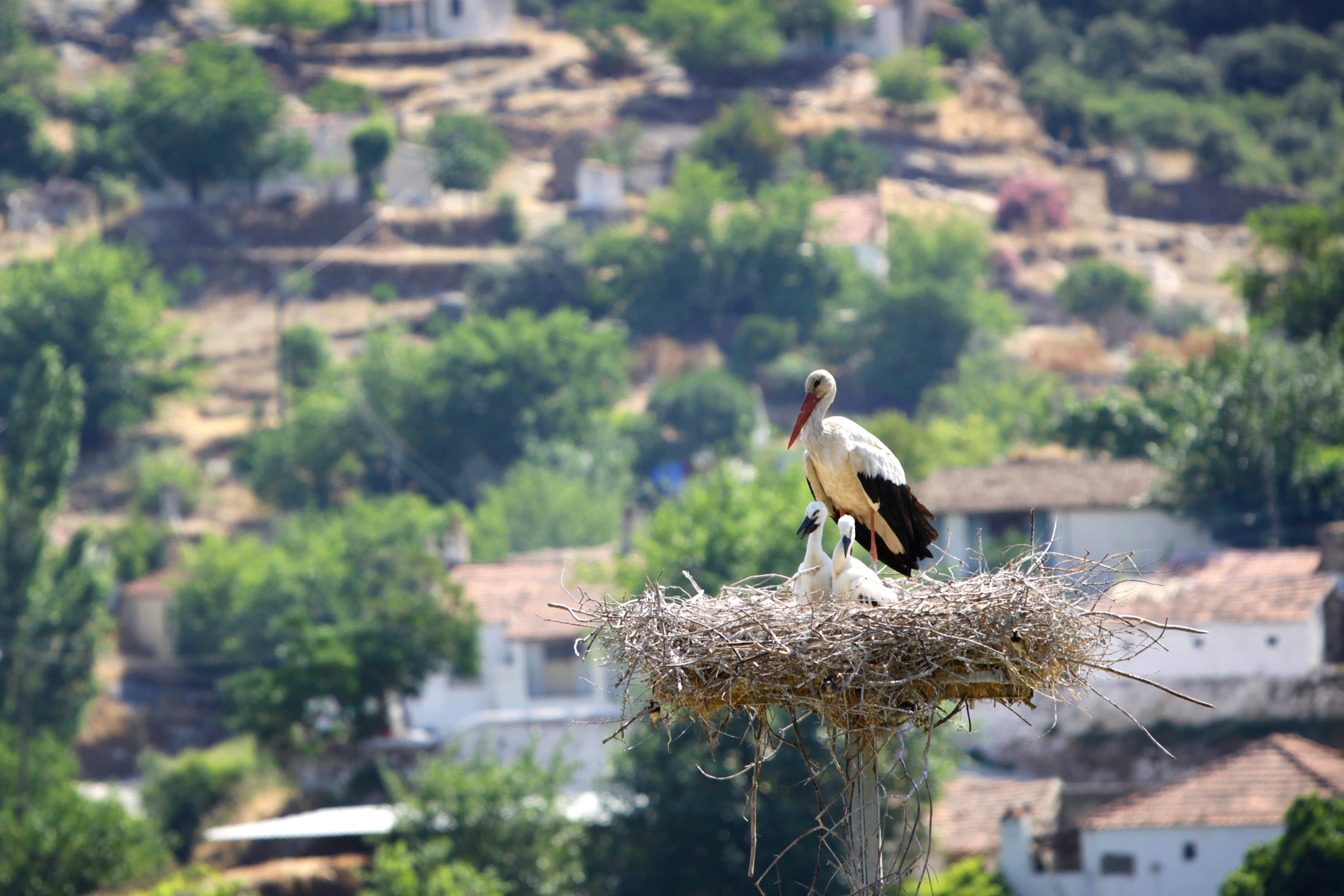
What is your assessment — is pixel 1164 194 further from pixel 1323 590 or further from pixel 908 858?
pixel 908 858

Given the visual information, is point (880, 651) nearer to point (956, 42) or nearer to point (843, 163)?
point (843, 163)

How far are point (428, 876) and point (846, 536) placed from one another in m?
19.7

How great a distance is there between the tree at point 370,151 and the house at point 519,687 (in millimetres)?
30222

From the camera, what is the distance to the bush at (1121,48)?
9081cm

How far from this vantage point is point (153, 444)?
59.4 metres

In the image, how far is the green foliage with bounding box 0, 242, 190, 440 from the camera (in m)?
57.3

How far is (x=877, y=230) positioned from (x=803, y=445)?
59.2 meters

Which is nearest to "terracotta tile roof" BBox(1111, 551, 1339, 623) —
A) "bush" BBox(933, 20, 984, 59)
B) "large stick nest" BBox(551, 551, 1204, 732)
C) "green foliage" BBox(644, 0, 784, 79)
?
"large stick nest" BBox(551, 551, 1204, 732)

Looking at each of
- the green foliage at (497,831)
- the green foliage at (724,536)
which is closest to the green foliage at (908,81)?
the green foliage at (724,536)

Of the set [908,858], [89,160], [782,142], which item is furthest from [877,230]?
[908,858]

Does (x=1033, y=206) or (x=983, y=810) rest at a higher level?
(x=1033, y=206)

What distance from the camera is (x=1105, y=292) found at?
6519 centimetres

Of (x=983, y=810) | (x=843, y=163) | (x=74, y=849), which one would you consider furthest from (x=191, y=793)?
(x=843, y=163)

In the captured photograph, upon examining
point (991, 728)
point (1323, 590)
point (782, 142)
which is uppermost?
point (782, 142)
